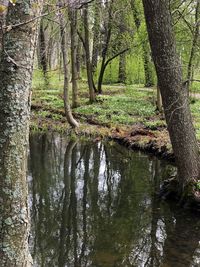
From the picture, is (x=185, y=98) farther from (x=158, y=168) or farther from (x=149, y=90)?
(x=149, y=90)

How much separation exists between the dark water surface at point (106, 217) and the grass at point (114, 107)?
4.40 metres

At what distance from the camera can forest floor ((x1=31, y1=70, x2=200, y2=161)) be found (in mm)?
15008

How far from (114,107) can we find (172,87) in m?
13.3

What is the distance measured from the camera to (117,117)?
62.5 feet

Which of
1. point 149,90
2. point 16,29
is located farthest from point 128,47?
point 16,29

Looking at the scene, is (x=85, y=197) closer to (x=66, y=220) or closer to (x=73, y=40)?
(x=66, y=220)

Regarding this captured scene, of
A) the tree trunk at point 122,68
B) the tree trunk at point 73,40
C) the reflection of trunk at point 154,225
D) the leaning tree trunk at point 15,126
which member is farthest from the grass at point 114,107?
the leaning tree trunk at point 15,126

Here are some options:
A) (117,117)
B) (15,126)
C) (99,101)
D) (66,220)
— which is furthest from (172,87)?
(99,101)

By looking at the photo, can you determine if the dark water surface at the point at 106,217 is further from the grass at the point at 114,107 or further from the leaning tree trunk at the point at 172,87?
the grass at the point at 114,107

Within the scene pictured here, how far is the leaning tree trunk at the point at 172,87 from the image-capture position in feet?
26.6

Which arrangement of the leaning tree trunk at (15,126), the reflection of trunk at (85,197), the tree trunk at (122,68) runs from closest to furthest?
the leaning tree trunk at (15,126) → the reflection of trunk at (85,197) → the tree trunk at (122,68)

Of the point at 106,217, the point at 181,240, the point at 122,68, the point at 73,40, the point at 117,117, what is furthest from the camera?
the point at 122,68

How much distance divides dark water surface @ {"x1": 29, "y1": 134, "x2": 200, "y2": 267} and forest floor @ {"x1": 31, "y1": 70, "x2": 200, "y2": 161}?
1.73 metres

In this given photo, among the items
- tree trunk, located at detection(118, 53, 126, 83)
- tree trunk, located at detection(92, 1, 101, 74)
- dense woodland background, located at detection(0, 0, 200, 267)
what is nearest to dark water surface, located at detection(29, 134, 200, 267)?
dense woodland background, located at detection(0, 0, 200, 267)
